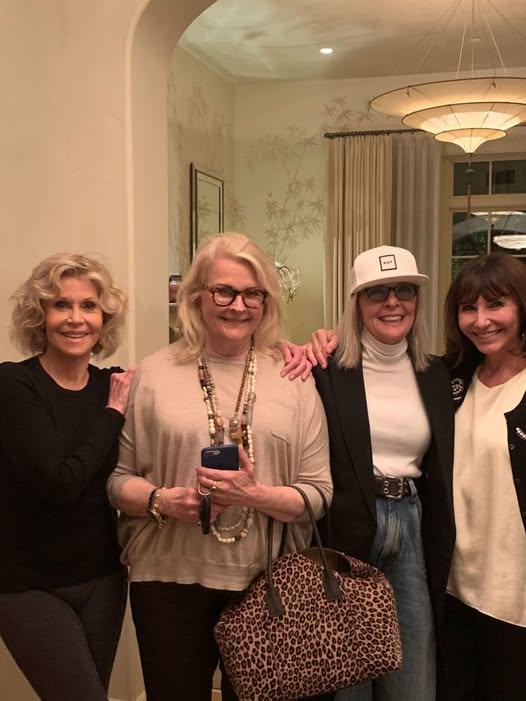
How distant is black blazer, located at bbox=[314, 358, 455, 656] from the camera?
68.1 inches

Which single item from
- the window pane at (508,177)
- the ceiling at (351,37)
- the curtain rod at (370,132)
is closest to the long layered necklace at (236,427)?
the ceiling at (351,37)

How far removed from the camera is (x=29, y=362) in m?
1.64

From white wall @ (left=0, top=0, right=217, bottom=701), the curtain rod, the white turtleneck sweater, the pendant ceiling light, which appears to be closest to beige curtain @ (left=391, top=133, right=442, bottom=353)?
the curtain rod

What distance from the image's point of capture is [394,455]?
1.79 meters

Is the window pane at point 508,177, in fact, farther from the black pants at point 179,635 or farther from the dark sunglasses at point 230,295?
the black pants at point 179,635

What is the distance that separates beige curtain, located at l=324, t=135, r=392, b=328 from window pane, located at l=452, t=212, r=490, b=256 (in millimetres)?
666

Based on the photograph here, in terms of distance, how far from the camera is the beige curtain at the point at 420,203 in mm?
5812

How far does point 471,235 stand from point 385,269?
15.2 feet

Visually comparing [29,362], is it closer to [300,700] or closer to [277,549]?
[277,549]

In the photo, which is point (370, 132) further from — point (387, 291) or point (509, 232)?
point (387, 291)

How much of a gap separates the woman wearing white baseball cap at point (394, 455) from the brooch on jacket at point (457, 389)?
0.10ft

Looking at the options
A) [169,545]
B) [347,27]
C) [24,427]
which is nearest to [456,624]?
[169,545]

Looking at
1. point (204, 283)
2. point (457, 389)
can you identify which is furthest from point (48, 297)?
point (457, 389)

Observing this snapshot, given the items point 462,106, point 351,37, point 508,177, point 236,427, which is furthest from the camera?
point 508,177
